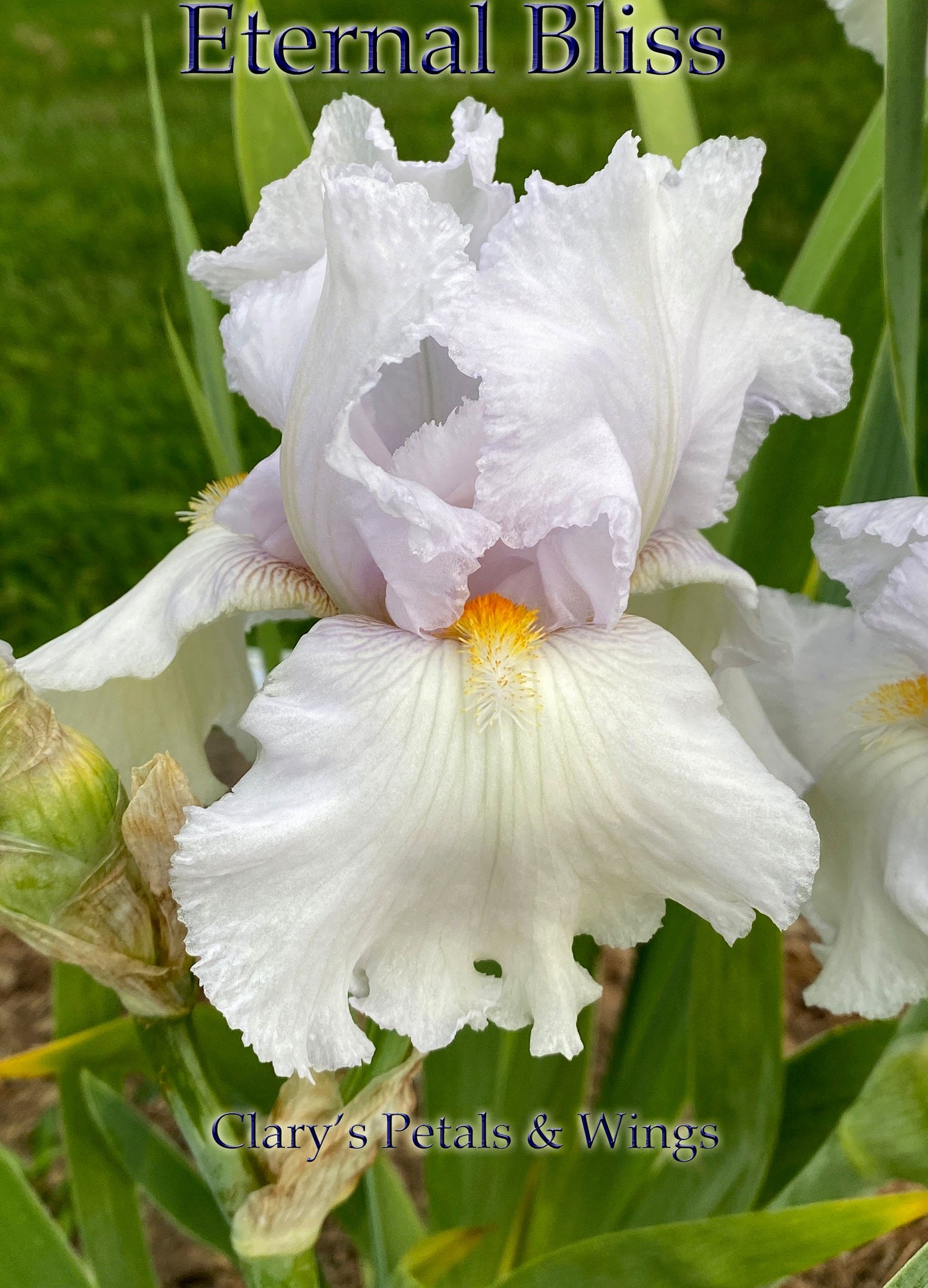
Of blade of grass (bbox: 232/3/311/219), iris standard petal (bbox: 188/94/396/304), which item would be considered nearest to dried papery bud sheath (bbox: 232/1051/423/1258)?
iris standard petal (bbox: 188/94/396/304)

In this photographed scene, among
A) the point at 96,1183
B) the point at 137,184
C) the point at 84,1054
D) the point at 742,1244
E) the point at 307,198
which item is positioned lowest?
the point at 96,1183

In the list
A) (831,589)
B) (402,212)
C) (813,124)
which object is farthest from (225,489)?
(813,124)

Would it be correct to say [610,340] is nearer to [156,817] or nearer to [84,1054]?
[156,817]

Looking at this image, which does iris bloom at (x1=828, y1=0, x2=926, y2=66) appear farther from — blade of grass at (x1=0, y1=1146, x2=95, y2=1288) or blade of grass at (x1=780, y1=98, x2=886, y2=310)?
blade of grass at (x1=0, y1=1146, x2=95, y2=1288)

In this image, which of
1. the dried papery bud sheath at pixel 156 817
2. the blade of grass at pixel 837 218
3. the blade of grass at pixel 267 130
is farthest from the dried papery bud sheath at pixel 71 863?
the blade of grass at pixel 837 218

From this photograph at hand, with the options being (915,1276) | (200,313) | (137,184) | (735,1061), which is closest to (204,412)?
(200,313)

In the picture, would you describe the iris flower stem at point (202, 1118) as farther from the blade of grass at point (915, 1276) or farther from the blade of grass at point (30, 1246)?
the blade of grass at point (915, 1276)
